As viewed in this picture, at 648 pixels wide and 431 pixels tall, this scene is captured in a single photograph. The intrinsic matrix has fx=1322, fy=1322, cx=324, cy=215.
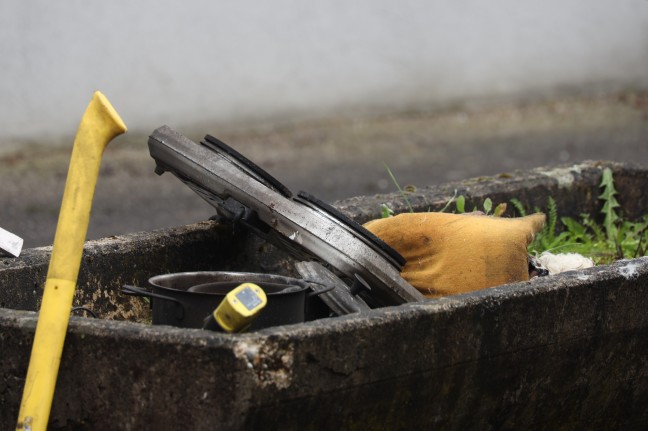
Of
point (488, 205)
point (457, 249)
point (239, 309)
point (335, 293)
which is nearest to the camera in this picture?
point (239, 309)

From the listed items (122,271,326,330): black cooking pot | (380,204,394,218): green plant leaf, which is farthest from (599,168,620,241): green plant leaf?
(122,271,326,330): black cooking pot

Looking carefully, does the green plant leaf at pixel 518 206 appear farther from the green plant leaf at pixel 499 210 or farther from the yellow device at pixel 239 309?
the yellow device at pixel 239 309

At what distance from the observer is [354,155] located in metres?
8.67

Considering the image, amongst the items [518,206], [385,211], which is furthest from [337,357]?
[518,206]

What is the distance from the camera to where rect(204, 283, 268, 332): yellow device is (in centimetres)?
303

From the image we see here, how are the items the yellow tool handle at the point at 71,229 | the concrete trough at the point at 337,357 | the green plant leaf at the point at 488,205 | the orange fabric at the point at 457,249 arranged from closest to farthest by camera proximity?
the concrete trough at the point at 337,357 < the yellow tool handle at the point at 71,229 < the orange fabric at the point at 457,249 < the green plant leaf at the point at 488,205

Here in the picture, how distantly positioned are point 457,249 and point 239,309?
1206 mm

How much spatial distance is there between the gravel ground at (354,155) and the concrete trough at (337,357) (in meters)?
2.82

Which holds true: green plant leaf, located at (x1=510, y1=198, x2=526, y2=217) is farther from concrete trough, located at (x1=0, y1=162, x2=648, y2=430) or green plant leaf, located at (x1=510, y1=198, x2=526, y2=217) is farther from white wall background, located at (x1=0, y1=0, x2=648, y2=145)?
white wall background, located at (x1=0, y1=0, x2=648, y2=145)

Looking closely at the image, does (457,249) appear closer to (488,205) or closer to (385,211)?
(385,211)

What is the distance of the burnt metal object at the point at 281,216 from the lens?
377 centimetres

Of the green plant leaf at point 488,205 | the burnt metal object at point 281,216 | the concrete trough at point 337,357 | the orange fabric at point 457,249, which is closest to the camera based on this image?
the concrete trough at point 337,357

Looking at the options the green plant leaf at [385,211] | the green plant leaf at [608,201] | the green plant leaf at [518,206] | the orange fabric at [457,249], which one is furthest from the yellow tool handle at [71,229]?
the green plant leaf at [608,201]

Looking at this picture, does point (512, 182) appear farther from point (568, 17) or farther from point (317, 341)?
point (568, 17)
